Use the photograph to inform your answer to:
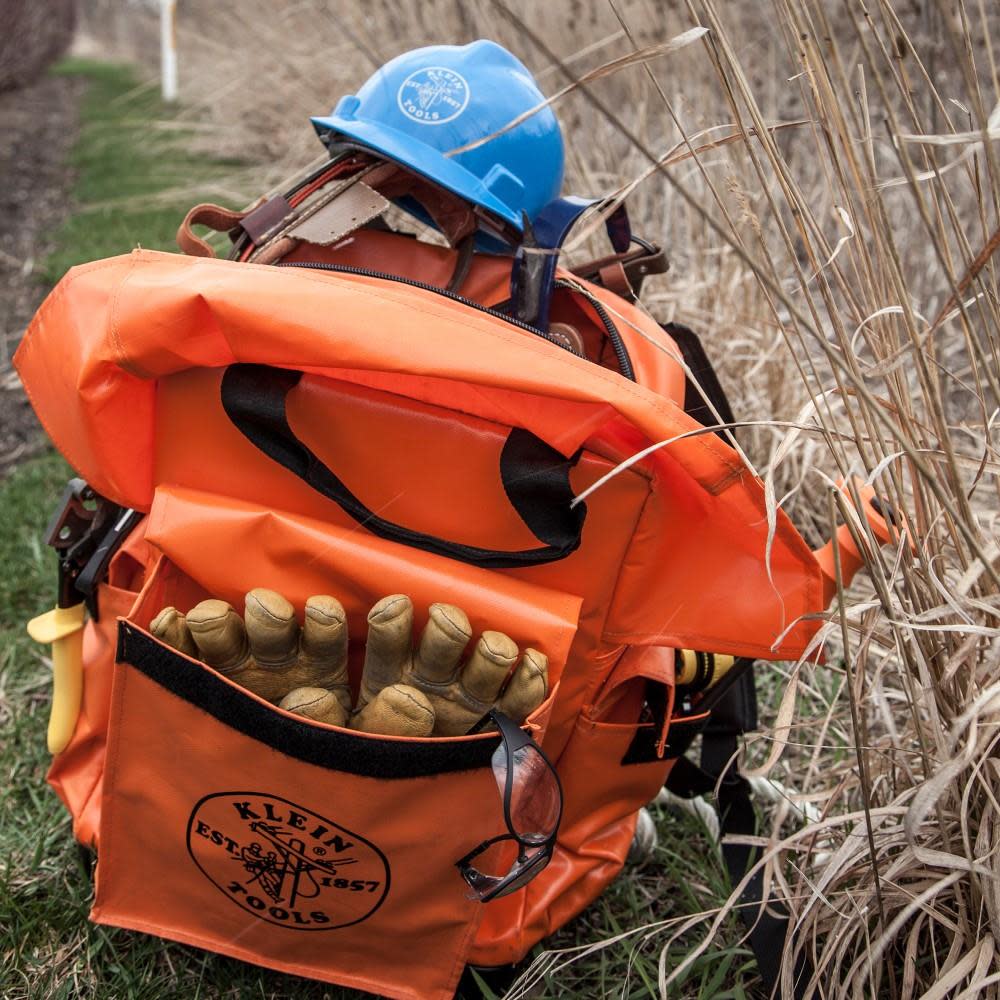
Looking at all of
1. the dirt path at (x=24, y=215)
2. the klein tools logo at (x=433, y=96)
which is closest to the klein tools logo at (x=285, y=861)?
the klein tools logo at (x=433, y=96)

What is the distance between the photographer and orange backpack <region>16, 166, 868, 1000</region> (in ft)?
3.49

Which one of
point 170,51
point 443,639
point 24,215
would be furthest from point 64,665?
point 170,51

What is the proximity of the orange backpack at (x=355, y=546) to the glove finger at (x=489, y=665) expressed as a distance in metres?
0.05

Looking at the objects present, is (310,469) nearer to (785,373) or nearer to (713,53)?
(713,53)

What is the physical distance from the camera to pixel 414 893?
3.77ft

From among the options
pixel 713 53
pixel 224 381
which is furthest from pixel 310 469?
pixel 713 53

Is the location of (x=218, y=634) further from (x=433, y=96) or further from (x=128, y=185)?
(x=128, y=185)

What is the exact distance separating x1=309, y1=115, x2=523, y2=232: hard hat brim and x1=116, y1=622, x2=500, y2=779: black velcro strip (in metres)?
0.71

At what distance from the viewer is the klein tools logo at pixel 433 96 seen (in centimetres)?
141

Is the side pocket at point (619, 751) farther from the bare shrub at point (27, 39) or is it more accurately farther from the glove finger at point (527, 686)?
the bare shrub at point (27, 39)

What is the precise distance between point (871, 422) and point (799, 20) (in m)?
0.39

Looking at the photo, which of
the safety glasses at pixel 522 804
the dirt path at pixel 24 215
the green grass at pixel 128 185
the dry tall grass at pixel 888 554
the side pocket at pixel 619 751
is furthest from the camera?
the green grass at pixel 128 185

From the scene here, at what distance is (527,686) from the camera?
1.08 m

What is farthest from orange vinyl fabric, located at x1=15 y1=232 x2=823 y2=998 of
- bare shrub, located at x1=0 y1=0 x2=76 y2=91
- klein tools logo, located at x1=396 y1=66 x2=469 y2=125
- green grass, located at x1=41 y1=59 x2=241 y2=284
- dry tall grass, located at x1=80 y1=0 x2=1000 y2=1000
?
bare shrub, located at x1=0 y1=0 x2=76 y2=91
